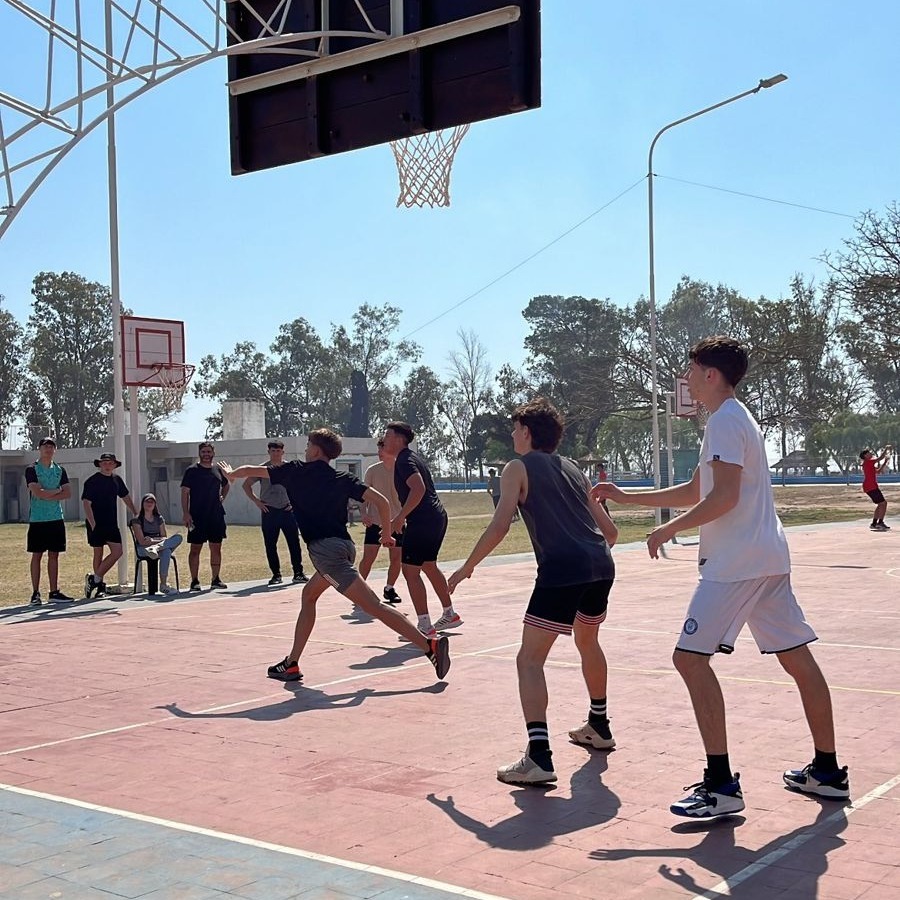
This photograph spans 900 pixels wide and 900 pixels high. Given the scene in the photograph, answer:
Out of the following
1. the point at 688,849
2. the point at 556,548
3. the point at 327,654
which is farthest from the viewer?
the point at 327,654

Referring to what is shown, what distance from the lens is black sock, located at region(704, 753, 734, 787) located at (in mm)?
5531

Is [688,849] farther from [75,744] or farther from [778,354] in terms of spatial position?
[778,354]

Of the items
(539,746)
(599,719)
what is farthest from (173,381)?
(539,746)

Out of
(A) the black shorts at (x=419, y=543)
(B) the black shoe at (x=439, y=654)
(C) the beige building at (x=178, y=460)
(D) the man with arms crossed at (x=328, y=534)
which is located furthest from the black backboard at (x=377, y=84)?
(C) the beige building at (x=178, y=460)

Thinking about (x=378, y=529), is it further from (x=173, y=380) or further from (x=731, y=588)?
(x=731, y=588)

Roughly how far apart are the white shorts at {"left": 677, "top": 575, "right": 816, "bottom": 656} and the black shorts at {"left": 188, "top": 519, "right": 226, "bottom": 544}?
12.5 metres

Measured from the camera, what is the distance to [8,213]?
1004cm

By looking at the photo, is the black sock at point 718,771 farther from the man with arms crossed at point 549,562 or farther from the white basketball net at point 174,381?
the white basketball net at point 174,381

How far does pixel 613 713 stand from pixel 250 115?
23.7 feet

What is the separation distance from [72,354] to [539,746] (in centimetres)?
8289

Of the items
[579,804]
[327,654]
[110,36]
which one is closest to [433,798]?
[579,804]

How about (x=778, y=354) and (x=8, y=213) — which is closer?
(x=8, y=213)

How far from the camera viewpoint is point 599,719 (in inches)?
273

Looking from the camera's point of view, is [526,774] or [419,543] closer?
[526,774]
